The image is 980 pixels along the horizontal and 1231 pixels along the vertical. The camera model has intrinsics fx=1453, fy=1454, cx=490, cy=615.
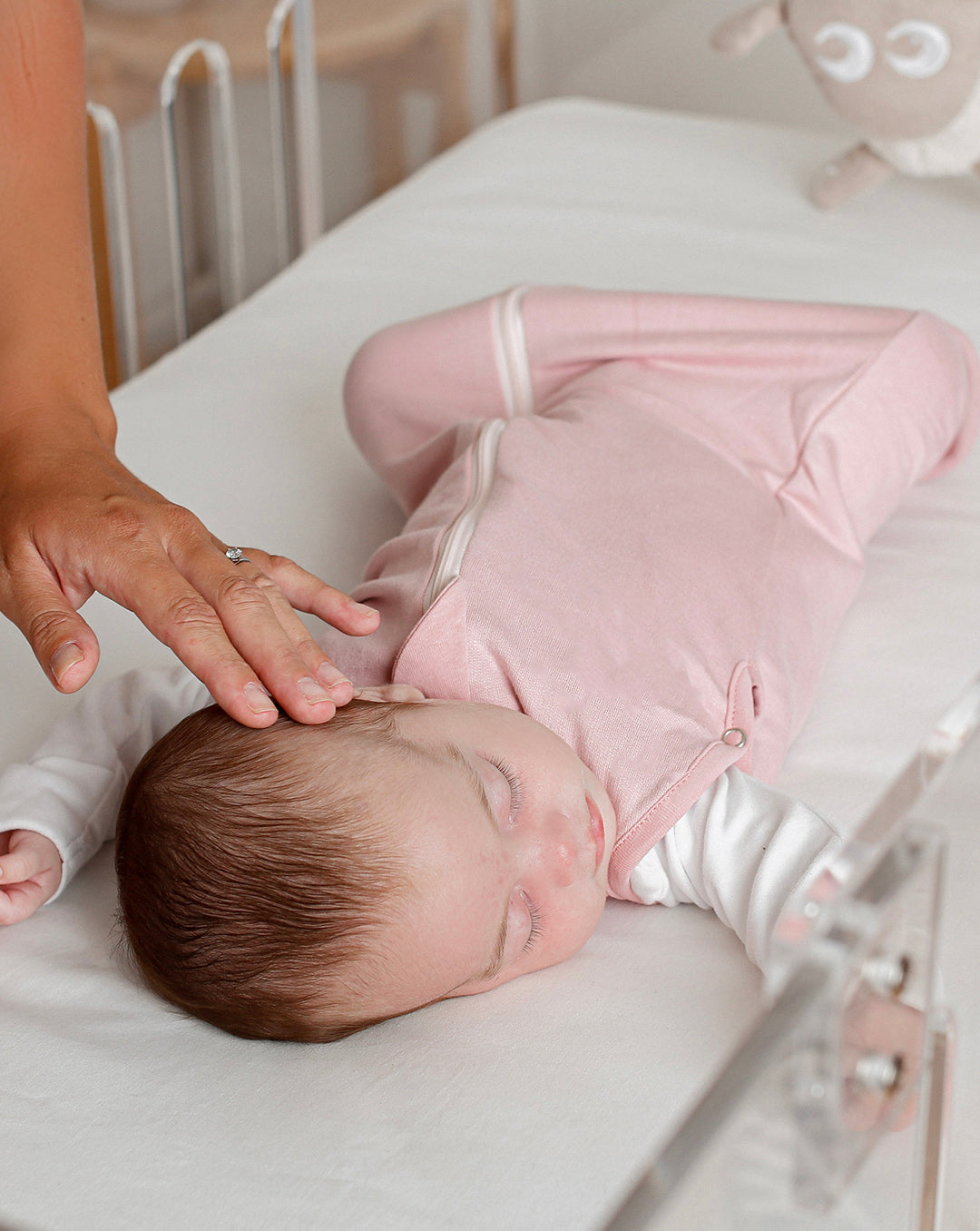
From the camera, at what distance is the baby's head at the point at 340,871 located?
710 millimetres

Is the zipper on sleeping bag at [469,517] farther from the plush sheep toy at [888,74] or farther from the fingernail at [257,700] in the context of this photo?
the plush sheep toy at [888,74]

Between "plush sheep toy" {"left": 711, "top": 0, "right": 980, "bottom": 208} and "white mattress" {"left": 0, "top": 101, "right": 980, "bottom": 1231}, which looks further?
"plush sheep toy" {"left": 711, "top": 0, "right": 980, "bottom": 208}

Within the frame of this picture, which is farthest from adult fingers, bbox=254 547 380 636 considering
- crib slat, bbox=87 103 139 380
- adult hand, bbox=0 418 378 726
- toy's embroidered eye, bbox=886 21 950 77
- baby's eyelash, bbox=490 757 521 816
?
toy's embroidered eye, bbox=886 21 950 77

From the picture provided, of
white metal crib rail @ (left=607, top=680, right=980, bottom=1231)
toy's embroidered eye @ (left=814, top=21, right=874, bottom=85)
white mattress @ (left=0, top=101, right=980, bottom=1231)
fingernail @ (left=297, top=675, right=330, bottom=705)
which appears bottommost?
white mattress @ (left=0, top=101, right=980, bottom=1231)

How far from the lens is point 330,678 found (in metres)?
0.76

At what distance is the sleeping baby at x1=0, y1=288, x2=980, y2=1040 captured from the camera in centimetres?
72

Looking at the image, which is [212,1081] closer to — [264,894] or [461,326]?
[264,894]

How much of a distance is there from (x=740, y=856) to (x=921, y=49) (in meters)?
1.04

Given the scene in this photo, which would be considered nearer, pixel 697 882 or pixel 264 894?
pixel 264 894

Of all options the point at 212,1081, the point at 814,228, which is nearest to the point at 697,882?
the point at 212,1081

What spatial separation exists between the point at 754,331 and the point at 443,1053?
2.25 feet

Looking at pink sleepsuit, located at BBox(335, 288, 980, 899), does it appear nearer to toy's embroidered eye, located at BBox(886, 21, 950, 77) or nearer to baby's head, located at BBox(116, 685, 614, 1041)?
baby's head, located at BBox(116, 685, 614, 1041)

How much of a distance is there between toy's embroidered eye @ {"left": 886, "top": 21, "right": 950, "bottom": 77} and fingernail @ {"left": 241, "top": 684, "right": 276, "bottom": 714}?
1.13 meters

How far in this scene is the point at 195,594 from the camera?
758mm
